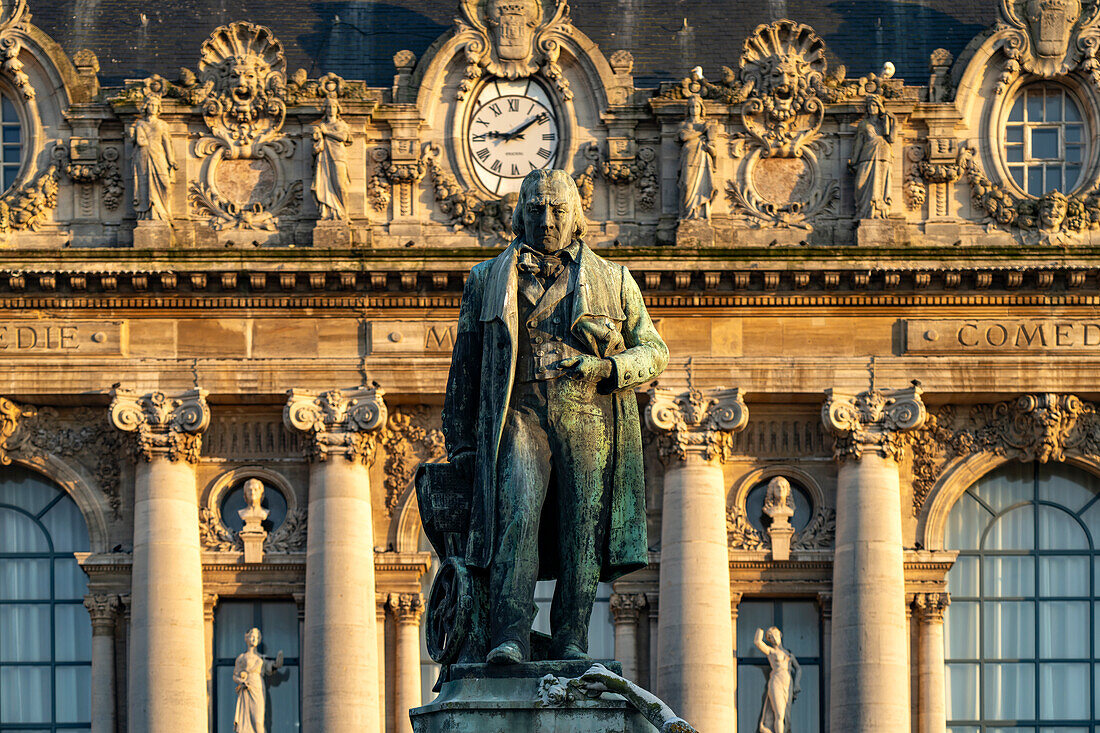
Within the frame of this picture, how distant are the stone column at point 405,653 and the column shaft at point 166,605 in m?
2.97

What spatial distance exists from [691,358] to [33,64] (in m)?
11.7

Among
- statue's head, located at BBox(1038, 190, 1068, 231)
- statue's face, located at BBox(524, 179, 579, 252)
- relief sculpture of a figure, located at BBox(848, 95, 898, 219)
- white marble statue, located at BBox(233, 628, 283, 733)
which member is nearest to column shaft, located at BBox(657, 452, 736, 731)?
relief sculpture of a figure, located at BBox(848, 95, 898, 219)

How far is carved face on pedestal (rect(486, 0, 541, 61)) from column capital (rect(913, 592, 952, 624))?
10595mm

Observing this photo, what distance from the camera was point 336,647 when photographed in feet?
141

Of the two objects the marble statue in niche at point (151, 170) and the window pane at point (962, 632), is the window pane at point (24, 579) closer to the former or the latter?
the marble statue in niche at point (151, 170)

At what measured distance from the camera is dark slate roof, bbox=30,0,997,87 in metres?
47.1

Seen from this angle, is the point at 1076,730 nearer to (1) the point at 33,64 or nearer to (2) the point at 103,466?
(2) the point at 103,466

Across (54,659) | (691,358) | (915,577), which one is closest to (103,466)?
(54,659)

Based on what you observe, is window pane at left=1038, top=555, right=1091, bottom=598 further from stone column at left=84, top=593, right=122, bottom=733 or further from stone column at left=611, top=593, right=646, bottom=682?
stone column at left=84, top=593, right=122, bottom=733

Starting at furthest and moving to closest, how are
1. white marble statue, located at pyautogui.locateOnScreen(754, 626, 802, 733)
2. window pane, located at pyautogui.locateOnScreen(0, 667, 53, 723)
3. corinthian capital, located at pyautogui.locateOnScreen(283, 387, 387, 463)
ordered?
1. window pane, located at pyautogui.locateOnScreen(0, 667, 53, 723)
2. corinthian capital, located at pyautogui.locateOnScreen(283, 387, 387, 463)
3. white marble statue, located at pyautogui.locateOnScreen(754, 626, 802, 733)

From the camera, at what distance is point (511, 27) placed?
45.1 m

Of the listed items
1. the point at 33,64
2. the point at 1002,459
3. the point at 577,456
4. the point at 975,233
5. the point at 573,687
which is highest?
the point at 33,64

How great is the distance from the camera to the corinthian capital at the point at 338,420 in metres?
44.2

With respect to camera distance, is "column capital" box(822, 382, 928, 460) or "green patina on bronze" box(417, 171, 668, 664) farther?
Answer: "column capital" box(822, 382, 928, 460)
